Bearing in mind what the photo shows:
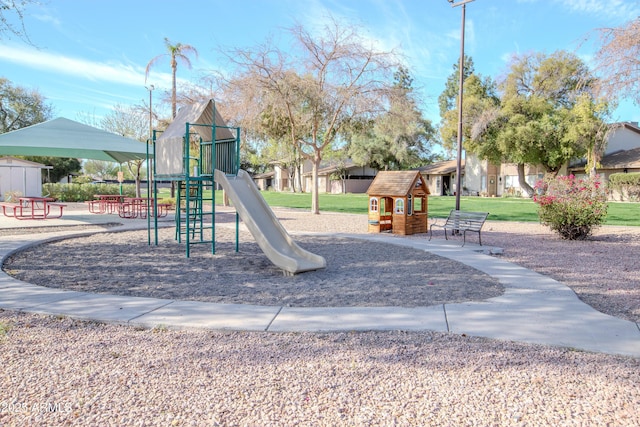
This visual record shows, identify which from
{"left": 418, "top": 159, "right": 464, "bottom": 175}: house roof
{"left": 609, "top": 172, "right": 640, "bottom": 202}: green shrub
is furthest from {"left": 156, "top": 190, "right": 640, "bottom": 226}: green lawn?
{"left": 418, "top": 159, "right": 464, "bottom": 175}: house roof

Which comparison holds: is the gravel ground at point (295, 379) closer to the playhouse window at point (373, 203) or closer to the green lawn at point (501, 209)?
the playhouse window at point (373, 203)

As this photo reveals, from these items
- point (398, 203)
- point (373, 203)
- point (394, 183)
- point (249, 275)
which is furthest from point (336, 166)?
point (249, 275)

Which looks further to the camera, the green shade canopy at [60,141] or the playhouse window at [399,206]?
the green shade canopy at [60,141]

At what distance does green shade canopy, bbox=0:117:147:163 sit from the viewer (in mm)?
14078

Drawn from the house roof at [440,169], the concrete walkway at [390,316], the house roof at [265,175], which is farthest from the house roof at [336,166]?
the concrete walkway at [390,316]

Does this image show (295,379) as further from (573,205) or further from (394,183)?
(573,205)

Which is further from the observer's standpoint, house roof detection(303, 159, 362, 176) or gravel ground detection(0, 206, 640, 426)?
house roof detection(303, 159, 362, 176)

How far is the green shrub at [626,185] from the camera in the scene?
35188 millimetres

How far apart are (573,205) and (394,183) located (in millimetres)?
4841

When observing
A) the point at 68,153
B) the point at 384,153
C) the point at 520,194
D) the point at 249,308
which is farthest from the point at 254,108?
the point at 384,153

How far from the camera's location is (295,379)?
349 cm

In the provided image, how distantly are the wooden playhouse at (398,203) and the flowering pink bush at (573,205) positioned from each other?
3329mm

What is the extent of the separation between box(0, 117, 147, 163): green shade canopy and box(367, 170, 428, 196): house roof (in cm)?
848

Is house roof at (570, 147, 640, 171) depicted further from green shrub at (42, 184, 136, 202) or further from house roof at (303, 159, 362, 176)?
green shrub at (42, 184, 136, 202)
